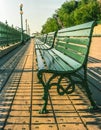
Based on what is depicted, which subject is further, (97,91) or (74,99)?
(97,91)

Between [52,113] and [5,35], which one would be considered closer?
[52,113]

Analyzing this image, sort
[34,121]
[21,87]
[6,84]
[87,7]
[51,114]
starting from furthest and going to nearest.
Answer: [87,7] → [6,84] → [21,87] → [51,114] → [34,121]

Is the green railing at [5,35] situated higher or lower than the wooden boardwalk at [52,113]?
lower

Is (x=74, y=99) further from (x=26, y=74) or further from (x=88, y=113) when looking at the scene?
(x=26, y=74)

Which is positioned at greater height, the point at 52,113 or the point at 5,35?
the point at 52,113

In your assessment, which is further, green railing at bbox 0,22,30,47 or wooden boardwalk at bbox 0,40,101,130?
green railing at bbox 0,22,30,47

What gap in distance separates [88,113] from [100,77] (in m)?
3.06

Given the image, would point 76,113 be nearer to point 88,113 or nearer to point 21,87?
point 88,113

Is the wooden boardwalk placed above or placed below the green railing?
above

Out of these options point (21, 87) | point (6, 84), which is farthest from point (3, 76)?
point (21, 87)

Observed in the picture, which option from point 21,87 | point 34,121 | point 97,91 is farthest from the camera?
point 21,87

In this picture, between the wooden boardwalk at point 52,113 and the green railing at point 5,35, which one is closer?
the wooden boardwalk at point 52,113

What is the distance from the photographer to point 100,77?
806cm

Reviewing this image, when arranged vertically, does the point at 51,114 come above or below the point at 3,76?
above
